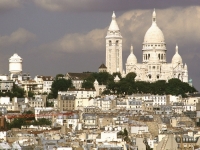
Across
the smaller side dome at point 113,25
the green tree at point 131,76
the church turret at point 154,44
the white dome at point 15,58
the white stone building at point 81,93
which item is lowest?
the white stone building at point 81,93

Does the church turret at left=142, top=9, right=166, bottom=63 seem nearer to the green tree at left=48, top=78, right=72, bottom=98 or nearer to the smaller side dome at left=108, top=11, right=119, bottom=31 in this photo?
the smaller side dome at left=108, top=11, right=119, bottom=31

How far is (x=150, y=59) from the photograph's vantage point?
13988 centimetres

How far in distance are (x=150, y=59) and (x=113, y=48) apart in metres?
5.92

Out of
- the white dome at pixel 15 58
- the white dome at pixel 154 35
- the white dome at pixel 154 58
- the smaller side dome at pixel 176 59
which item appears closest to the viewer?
the white dome at pixel 154 58

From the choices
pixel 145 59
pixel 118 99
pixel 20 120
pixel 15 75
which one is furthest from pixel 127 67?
pixel 20 120

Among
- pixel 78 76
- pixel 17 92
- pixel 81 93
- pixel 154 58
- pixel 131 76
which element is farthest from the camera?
pixel 154 58

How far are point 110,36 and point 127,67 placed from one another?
5.29m

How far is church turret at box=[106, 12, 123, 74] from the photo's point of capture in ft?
465

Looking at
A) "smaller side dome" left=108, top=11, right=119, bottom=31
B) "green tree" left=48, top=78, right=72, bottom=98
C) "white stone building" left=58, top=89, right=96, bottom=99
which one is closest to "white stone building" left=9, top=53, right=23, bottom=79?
"smaller side dome" left=108, top=11, right=119, bottom=31

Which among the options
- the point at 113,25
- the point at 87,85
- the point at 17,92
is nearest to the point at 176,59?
the point at 113,25

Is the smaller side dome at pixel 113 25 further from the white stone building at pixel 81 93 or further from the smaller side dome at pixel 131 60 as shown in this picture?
the white stone building at pixel 81 93

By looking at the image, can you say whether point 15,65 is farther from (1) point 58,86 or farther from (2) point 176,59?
(2) point 176,59

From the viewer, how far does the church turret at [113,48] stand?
142 meters

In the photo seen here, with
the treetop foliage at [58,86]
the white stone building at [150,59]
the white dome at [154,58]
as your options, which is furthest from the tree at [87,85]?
the white dome at [154,58]
